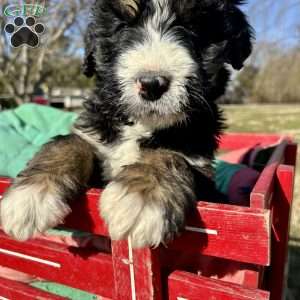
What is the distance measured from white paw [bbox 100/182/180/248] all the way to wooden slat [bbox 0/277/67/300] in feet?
2.27

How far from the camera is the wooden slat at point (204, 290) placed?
1.51 metres

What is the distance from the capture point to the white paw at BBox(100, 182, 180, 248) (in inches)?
59.2

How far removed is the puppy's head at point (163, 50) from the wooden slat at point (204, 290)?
2.35 feet

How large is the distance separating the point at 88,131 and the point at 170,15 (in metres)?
0.81

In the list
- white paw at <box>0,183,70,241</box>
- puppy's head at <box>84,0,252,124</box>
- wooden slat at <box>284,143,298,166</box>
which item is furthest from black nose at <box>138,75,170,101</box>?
wooden slat at <box>284,143,298,166</box>

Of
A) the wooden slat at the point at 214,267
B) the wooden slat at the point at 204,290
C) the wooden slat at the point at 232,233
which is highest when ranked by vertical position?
the wooden slat at the point at 232,233

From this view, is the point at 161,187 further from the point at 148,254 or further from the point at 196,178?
the point at 196,178

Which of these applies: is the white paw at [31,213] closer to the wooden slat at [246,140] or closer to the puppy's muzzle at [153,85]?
the puppy's muzzle at [153,85]

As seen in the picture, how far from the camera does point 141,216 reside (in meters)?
1.52

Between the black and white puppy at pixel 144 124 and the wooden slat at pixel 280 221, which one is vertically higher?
the black and white puppy at pixel 144 124

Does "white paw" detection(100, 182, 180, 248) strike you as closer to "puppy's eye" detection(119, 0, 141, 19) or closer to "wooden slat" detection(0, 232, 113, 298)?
"wooden slat" detection(0, 232, 113, 298)

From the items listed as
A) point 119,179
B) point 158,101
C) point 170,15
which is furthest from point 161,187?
point 170,15

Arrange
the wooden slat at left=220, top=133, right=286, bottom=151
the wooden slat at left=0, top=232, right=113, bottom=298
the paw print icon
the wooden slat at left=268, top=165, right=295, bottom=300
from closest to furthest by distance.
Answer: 1. the wooden slat at left=0, top=232, right=113, bottom=298
2. the wooden slat at left=268, top=165, right=295, bottom=300
3. the paw print icon
4. the wooden slat at left=220, top=133, right=286, bottom=151

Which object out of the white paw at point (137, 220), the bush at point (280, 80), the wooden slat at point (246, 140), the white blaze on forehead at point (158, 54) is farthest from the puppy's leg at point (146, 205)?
the bush at point (280, 80)
